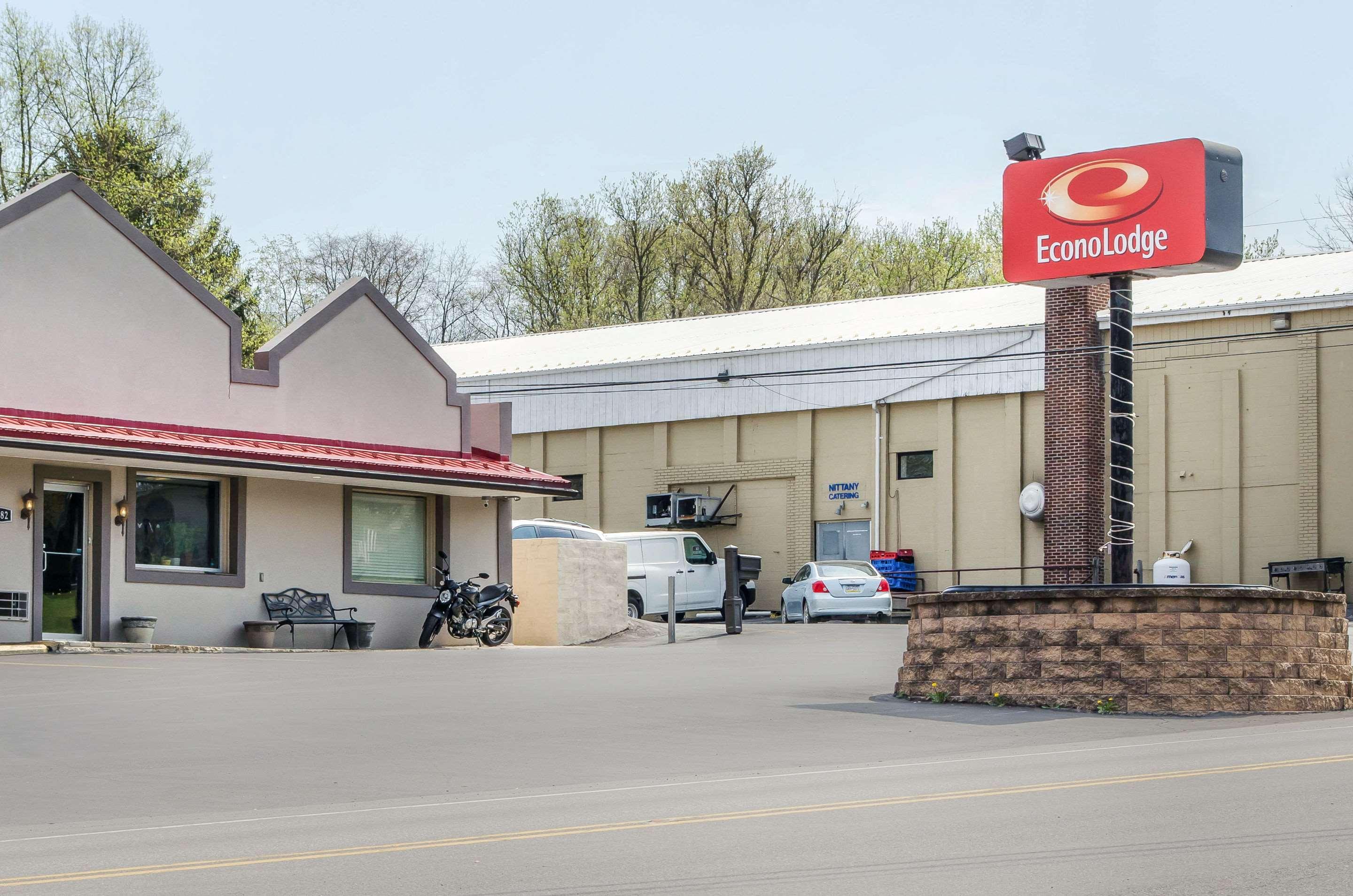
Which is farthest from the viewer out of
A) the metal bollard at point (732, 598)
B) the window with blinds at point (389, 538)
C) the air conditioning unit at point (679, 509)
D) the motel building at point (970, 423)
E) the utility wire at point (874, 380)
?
the air conditioning unit at point (679, 509)

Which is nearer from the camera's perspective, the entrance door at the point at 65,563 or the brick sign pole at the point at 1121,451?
the brick sign pole at the point at 1121,451

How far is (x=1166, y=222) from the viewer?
20.3 m

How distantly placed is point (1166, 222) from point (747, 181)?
40.5m

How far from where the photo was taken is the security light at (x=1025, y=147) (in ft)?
86.8

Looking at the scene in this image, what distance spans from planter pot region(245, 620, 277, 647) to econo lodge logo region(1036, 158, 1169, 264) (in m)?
11.7

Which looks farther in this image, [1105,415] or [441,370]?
[1105,415]

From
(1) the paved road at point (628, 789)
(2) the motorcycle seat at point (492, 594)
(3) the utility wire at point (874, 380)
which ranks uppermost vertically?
(3) the utility wire at point (874, 380)

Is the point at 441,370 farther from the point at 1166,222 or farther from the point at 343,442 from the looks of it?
the point at 1166,222

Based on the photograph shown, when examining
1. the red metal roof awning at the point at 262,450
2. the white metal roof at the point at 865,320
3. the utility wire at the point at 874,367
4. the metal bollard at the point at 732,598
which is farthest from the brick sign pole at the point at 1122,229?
the white metal roof at the point at 865,320

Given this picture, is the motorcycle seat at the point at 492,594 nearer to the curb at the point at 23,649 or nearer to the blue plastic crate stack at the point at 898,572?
Result: the curb at the point at 23,649

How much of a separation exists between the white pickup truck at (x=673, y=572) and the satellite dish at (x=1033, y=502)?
841cm

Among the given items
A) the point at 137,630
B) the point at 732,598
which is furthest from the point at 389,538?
the point at 732,598

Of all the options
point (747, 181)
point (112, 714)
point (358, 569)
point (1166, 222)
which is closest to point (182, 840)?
point (112, 714)

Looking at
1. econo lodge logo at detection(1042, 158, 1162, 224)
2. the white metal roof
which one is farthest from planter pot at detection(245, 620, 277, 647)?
the white metal roof
